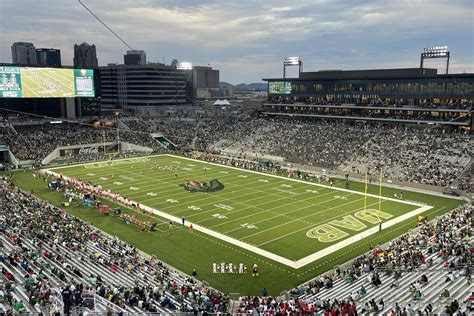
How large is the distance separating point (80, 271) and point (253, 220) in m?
15.1

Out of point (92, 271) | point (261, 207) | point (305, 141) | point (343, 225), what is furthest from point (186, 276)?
point (305, 141)

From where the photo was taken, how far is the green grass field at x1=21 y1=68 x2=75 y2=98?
2496 inches

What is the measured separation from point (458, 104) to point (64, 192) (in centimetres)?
5290

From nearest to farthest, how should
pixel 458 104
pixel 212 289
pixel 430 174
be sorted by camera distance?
pixel 212 289, pixel 430 174, pixel 458 104

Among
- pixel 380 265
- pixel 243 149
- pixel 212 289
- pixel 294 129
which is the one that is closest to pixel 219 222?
pixel 212 289

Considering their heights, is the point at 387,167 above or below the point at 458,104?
below

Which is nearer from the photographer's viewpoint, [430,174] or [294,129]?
[430,174]

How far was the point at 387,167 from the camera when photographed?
165 ft

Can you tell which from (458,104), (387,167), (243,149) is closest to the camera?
(387,167)

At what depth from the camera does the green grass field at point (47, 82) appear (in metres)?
63.4

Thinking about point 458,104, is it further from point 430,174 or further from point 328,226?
point 328,226

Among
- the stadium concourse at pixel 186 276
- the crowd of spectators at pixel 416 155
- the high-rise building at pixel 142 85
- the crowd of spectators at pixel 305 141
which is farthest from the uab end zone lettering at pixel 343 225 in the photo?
the high-rise building at pixel 142 85

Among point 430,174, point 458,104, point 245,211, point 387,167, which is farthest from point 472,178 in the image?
point 245,211

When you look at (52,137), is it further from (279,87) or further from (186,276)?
(186,276)
